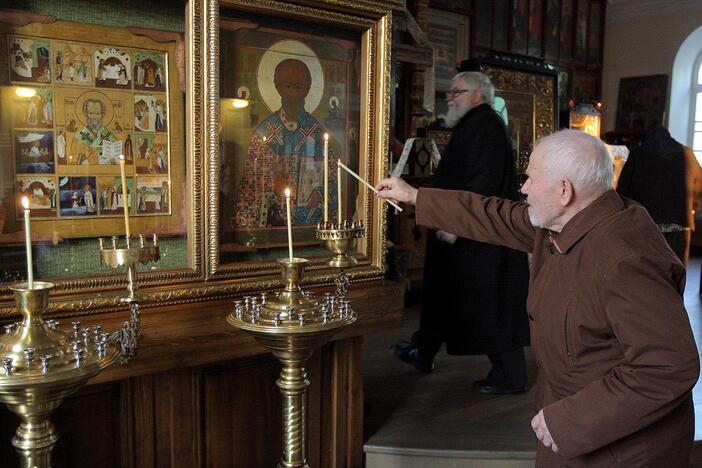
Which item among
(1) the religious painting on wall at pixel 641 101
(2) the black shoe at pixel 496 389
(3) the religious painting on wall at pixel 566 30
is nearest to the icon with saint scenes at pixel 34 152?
(2) the black shoe at pixel 496 389

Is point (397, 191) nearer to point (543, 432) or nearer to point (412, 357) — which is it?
point (543, 432)

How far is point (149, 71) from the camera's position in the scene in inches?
77.1

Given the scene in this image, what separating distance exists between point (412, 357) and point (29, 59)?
2.58 m

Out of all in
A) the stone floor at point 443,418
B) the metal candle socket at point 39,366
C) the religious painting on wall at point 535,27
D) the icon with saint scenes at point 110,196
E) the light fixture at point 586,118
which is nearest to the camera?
the metal candle socket at point 39,366

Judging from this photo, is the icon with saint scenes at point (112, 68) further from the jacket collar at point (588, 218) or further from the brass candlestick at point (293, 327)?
the jacket collar at point (588, 218)

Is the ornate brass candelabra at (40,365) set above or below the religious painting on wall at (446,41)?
below

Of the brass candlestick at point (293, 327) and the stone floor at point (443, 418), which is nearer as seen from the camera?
the brass candlestick at point (293, 327)

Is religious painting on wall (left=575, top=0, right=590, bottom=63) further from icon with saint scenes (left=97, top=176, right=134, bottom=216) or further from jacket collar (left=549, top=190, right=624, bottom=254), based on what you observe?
icon with saint scenes (left=97, top=176, right=134, bottom=216)

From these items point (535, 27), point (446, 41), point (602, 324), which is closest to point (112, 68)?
point (602, 324)

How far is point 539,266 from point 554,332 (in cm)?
26

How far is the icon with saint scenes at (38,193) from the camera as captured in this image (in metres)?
1.80

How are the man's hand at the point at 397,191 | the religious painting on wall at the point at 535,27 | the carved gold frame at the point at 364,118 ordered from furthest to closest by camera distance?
the religious painting on wall at the point at 535,27
the man's hand at the point at 397,191
the carved gold frame at the point at 364,118

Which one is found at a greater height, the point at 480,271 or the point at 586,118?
the point at 586,118

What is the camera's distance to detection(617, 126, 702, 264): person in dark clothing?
6.75 m
